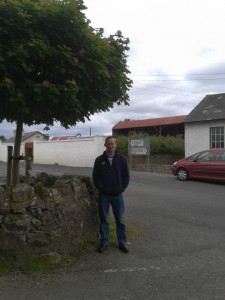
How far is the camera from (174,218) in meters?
9.42

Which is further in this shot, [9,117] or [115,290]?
[9,117]

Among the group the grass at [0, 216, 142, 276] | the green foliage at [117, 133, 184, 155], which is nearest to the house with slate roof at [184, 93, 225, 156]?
the green foliage at [117, 133, 184, 155]

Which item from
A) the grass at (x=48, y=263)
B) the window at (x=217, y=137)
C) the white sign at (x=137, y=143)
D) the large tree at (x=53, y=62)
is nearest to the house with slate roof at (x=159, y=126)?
the window at (x=217, y=137)

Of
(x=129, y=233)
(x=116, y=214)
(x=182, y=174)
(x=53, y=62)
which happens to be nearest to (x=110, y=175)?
(x=116, y=214)

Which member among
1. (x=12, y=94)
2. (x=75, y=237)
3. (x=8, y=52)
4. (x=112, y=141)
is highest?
(x=8, y=52)

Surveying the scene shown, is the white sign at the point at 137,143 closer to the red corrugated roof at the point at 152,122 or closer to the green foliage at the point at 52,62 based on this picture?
the red corrugated roof at the point at 152,122

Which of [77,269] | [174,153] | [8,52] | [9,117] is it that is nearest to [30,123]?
[9,117]

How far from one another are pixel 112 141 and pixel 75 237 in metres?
1.59

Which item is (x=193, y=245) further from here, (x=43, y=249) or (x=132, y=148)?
(x=132, y=148)

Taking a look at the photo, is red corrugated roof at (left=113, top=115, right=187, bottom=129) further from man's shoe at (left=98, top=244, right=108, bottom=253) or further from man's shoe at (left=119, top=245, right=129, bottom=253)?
man's shoe at (left=98, top=244, right=108, bottom=253)

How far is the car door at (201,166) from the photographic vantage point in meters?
17.9

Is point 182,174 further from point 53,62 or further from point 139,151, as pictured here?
point 53,62

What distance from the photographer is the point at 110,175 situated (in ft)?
21.4

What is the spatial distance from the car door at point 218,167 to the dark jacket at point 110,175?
Answer: 1144 cm
